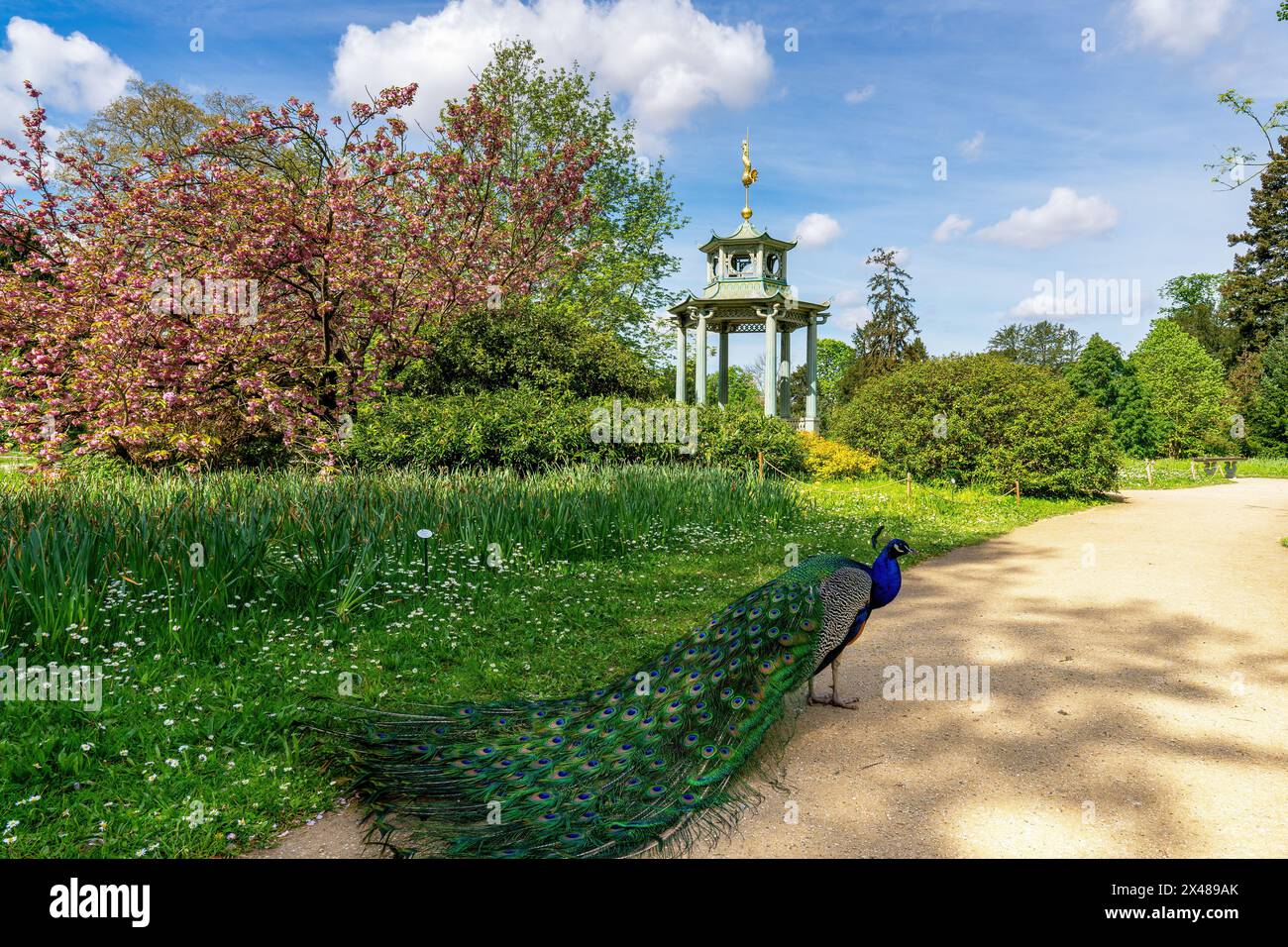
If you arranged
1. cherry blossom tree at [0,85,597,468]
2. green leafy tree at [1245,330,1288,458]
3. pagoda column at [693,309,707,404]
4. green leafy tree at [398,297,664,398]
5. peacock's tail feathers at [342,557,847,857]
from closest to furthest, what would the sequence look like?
peacock's tail feathers at [342,557,847,857], cherry blossom tree at [0,85,597,468], green leafy tree at [398,297,664,398], pagoda column at [693,309,707,404], green leafy tree at [1245,330,1288,458]

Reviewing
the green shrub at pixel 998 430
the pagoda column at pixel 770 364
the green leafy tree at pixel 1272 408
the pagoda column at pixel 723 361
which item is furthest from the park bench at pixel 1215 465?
the pagoda column at pixel 723 361

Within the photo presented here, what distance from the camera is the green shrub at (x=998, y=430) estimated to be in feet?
53.2

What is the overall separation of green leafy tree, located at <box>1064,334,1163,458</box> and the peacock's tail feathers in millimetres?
32193

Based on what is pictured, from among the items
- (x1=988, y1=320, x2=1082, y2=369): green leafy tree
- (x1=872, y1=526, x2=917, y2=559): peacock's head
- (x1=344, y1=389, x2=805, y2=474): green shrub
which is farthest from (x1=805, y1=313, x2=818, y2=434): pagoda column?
(x1=988, y1=320, x2=1082, y2=369): green leafy tree

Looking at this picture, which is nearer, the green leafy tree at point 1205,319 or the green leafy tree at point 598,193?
the green leafy tree at point 598,193

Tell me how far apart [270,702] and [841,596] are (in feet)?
11.2

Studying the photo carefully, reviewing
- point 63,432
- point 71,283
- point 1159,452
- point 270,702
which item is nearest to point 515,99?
point 71,283

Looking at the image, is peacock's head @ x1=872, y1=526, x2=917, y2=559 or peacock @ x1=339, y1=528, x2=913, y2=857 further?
peacock's head @ x1=872, y1=526, x2=917, y2=559

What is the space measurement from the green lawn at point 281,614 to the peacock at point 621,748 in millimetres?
594

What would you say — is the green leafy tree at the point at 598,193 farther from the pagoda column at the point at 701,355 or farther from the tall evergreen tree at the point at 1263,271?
the tall evergreen tree at the point at 1263,271

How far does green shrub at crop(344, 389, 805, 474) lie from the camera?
42.1 feet

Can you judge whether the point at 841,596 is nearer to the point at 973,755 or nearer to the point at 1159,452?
the point at 973,755

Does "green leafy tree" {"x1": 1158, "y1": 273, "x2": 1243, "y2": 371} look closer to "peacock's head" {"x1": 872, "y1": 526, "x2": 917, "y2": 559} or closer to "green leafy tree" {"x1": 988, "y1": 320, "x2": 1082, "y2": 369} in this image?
"green leafy tree" {"x1": 988, "y1": 320, "x2": 1082, "y2": 369}

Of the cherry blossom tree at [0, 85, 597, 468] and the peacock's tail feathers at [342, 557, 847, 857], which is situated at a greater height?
the cherry blossom tree at [0, 85, 597, 468]
